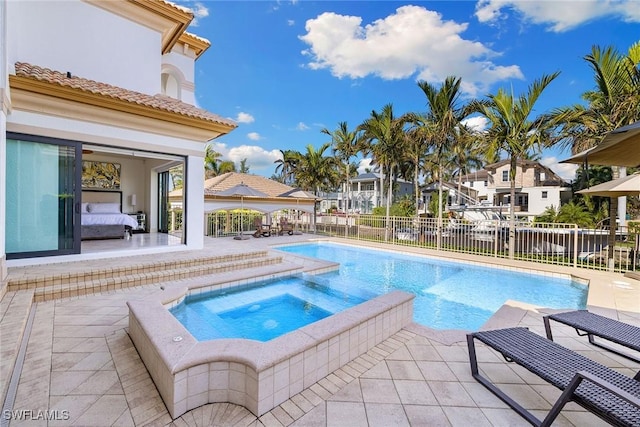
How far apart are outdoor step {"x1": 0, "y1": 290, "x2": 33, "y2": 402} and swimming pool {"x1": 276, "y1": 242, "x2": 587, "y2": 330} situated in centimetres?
563

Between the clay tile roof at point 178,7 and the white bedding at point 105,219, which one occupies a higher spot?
the clay tile roof at point 178,7

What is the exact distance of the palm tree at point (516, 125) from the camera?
948cm

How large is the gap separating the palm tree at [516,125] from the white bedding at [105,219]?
12422 millimetres

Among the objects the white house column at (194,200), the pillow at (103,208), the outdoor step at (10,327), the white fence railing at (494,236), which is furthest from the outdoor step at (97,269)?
the white fence railing at (494,236)

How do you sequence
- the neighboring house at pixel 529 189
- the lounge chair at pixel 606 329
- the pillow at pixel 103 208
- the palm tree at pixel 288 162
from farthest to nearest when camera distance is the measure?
1. the palm tree at pixel 288 162
2. the neighboring house at pixel 529 189
3. the pillow at pixel 103 208
4. the lounge chair at pixel 606 329

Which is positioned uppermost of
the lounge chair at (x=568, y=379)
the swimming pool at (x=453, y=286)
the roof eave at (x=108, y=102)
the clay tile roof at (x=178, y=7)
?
the clay tile roof at (x=178, y=7)

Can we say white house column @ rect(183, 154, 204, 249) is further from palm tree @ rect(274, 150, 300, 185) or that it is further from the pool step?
palm tree @ rect(274, 150, 300, 185)

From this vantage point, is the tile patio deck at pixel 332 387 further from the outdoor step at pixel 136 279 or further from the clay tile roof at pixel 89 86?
the clay tile roof at pixel 89 86

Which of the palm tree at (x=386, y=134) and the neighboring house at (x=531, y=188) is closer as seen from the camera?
the palm tree at (x=386, y=134)

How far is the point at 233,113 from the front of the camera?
32219 millimetres

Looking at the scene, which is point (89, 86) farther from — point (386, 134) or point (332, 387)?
point (386, 134)

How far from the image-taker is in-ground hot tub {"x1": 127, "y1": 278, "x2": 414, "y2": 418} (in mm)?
2430

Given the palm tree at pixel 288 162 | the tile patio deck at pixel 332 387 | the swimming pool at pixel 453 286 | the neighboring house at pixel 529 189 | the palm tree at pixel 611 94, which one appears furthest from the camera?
the palm tree at pixel 288 162

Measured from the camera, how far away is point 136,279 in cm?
600
